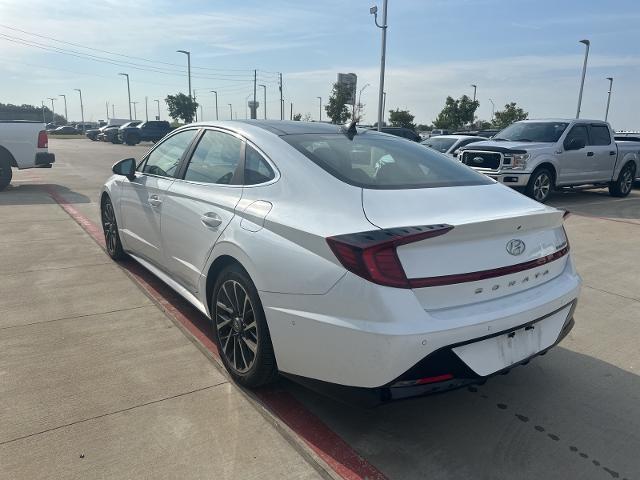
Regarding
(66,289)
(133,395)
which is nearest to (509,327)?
(133,395)

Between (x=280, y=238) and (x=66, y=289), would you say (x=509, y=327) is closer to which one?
(x=280, y=238)

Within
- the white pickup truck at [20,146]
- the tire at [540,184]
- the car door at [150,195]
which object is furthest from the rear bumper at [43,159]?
the tire at [540,184]

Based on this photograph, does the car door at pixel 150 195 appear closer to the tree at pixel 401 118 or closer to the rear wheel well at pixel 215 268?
the rear wheel well at pixel 215 268

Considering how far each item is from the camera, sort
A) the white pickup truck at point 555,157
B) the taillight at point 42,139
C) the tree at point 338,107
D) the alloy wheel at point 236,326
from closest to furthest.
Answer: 1. the alloy wheel at point 236,326
2. the white pickup truck at point 555,157
3. the taillight at point 42,139
4. the tree at point 338,107

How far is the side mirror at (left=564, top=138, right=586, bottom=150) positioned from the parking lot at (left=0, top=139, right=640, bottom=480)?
754 centimetres

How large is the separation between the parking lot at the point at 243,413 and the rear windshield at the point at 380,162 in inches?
49.3

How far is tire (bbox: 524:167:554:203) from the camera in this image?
1061 cm

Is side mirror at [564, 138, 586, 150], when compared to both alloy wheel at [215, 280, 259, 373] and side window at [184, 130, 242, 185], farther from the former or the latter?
alloy wheel at [215, 280, 259, 373]

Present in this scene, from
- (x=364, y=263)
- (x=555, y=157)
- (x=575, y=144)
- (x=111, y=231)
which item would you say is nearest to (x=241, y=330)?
(x=364, y=263)

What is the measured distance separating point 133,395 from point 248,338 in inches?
30.1

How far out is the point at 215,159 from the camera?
362 cm

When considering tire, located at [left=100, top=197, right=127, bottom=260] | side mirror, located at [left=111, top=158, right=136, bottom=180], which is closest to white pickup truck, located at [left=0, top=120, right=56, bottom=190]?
tire, located at [left=100, top=197, right=127, bottom=260]

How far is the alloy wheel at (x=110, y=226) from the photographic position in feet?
17.9

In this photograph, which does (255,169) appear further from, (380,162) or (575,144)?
(575,144)
